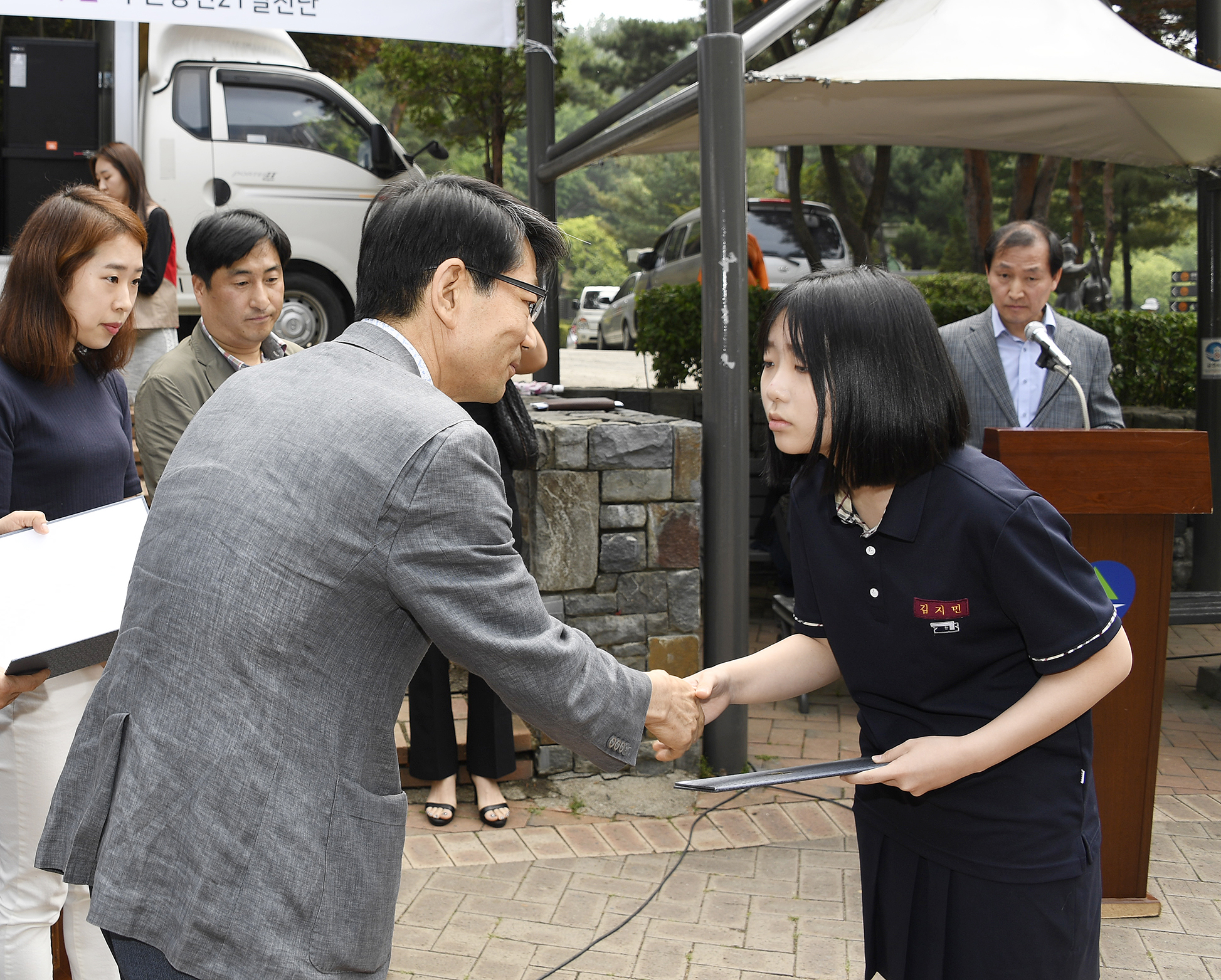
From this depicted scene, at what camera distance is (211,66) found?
8.70m

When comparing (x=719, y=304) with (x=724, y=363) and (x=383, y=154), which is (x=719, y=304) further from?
(x=383, y=154)

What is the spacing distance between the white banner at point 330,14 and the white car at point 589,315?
17.9 metres

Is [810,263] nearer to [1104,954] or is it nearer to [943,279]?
[943,279]

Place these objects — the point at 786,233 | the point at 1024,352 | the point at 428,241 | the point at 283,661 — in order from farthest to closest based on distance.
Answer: the point at 786,233, the point at 1024,352, the point at 428,241, the point at 283,661

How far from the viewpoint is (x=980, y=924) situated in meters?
1.75

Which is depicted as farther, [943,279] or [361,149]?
[943,279]

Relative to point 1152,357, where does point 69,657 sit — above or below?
below

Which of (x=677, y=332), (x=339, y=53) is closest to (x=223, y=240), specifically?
(x=677, y=332)

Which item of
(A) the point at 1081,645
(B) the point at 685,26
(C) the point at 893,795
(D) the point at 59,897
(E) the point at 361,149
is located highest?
(B) the point at 685,26

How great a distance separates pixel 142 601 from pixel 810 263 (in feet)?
37.4

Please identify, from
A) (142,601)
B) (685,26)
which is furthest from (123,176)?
(685,26)

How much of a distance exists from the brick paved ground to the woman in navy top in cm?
138

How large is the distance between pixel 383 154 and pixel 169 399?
6.51m

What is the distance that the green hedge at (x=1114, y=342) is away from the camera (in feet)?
23.6
